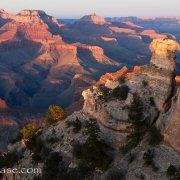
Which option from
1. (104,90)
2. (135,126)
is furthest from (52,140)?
(135,126)

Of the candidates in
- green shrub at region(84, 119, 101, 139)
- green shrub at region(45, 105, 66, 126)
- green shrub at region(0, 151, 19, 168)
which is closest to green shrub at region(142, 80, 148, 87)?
green shrub at region(84, 119, 101, 139)

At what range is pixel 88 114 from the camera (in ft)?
136

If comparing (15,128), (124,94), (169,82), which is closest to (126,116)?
(124,94)

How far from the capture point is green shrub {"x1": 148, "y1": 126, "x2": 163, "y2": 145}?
1321 inches

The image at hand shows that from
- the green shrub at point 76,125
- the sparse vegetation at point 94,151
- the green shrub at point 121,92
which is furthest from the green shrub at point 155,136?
the green shrub at point 76,125

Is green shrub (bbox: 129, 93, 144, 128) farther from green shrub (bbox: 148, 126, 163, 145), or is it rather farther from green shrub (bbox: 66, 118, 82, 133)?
green shrub (bbox: 66, 118, 82, 133)

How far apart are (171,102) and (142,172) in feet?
23.0

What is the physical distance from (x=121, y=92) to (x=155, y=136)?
672cm

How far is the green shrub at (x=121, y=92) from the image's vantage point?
38781 millimetres

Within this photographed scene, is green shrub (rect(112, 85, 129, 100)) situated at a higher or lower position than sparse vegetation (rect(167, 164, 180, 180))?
higher

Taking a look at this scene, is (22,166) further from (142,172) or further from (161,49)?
(161,49)

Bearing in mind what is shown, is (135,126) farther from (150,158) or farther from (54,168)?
(54,168)

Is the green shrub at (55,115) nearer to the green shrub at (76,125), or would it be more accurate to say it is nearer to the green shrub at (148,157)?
the green shrub at (76,125)

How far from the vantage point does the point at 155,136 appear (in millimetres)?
33875
